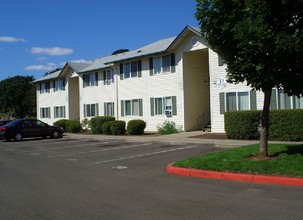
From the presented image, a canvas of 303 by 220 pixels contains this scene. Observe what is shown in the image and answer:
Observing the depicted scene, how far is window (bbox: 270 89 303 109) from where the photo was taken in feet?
64.7

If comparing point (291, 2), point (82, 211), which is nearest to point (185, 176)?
point (82, 211)

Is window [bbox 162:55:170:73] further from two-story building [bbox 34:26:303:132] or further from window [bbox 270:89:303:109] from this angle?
window [bbox 270:89:303:109]

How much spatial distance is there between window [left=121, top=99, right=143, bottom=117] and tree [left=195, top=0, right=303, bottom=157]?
20.3m

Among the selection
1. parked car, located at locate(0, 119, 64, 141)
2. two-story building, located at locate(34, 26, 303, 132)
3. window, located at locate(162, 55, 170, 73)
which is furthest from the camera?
window, located at locate(162, 55, 170, 73)

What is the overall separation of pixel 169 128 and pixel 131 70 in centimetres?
718

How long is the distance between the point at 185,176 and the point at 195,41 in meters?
17.1

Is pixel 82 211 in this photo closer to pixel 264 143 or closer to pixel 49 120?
pixel 264 143

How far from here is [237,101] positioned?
23000 mm

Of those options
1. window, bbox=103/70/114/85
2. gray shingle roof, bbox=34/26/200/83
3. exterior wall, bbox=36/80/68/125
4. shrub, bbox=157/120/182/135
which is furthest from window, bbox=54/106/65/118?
shrub, bbox=157/120/182/135

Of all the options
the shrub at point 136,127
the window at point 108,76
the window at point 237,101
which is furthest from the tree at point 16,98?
the window at point 237,101

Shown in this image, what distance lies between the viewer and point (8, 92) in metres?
73.3

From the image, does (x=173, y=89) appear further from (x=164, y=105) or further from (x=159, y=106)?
(x=159, y=106)

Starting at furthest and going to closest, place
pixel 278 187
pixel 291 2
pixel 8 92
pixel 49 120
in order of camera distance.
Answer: pixel 8 92 → pixel 49 120 → pixel 291 2 → pixel 278 187

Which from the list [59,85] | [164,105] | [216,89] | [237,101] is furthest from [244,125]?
[59,85]
